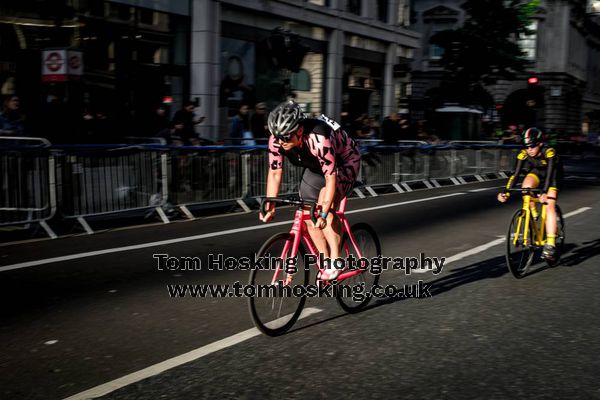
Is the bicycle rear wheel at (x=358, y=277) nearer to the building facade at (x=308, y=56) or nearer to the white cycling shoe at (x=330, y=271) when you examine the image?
the white cycling shoe at (x=330, y=271)

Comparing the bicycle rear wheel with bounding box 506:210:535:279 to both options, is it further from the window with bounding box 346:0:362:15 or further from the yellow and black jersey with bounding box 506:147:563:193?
the window with bounding box 346:0:362:15

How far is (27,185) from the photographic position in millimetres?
9195

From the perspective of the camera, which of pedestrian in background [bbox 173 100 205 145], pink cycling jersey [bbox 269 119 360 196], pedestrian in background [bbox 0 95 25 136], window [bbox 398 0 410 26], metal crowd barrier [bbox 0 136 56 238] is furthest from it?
window [bbox 398 0 410 26]

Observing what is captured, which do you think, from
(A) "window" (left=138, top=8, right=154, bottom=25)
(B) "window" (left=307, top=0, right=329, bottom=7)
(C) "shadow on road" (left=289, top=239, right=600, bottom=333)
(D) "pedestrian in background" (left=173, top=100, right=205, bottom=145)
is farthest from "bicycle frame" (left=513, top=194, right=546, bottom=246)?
(B) "window" (left=307, top=0, right=329, bottom=7)

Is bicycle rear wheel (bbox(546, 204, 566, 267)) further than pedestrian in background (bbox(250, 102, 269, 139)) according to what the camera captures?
No

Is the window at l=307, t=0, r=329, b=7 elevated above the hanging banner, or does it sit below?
above

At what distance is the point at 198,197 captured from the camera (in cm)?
1174

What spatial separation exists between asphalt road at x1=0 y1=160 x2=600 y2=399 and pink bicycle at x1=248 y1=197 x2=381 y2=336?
0.16 metres

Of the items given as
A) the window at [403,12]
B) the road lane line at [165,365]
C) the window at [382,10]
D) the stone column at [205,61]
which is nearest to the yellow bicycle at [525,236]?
the road lane line at [165,365]

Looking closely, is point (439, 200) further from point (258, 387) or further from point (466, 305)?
point (258, 387)

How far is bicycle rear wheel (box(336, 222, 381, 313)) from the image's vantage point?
217 inches

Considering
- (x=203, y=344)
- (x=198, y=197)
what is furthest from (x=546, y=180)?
(x=198, y=197)

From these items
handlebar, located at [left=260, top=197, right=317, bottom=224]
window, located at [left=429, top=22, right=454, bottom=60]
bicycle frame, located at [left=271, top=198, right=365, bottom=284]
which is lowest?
bicycle frame, located at [left=271, top=198, right=365, bottom=284]

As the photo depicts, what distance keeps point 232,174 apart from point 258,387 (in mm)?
8688
